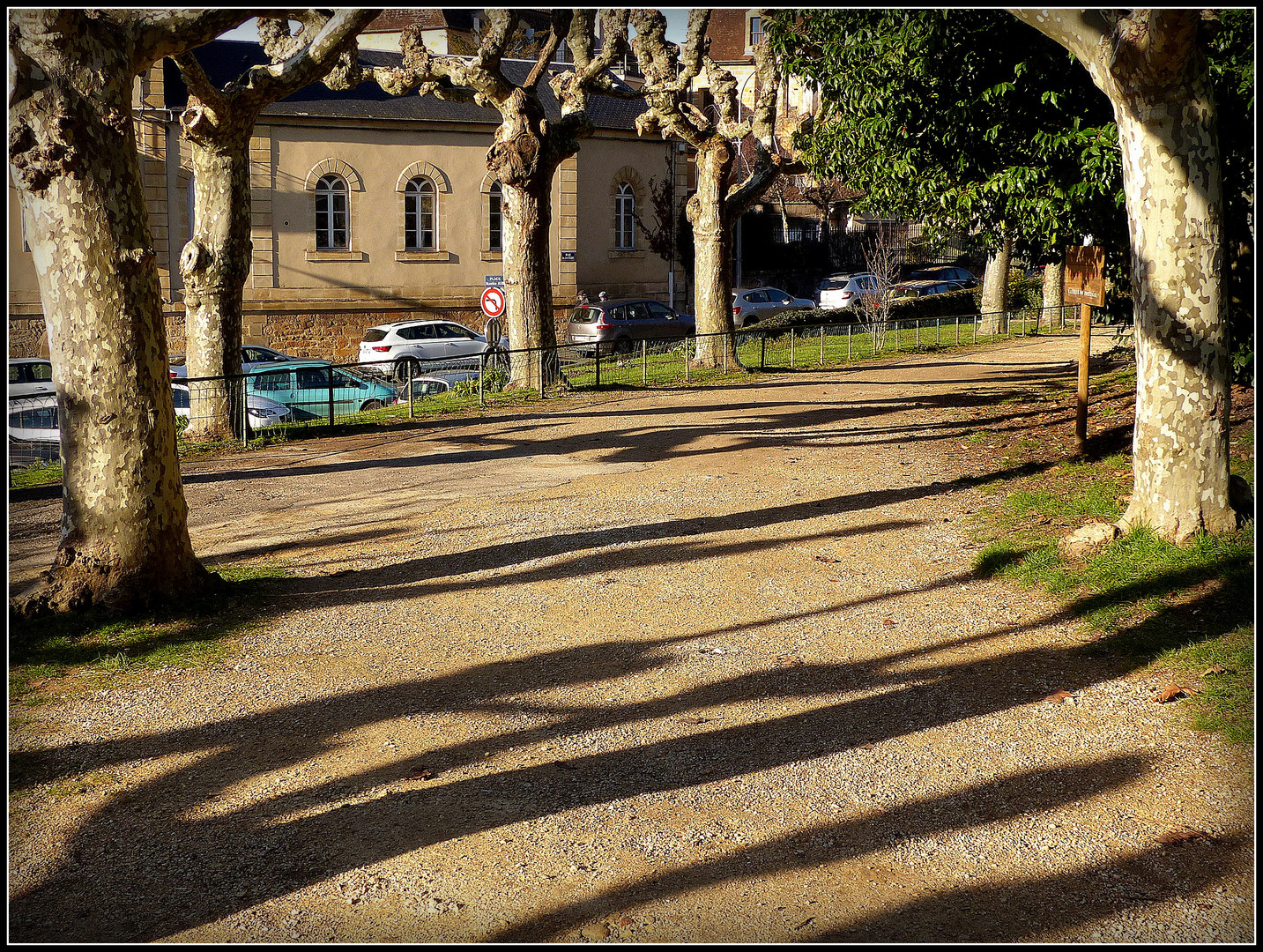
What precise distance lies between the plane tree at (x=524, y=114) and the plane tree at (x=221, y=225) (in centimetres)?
312

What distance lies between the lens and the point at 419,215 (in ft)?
107

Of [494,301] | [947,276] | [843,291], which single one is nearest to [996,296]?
[843,291]

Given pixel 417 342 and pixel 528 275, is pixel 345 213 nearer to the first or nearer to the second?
pixel 417 342

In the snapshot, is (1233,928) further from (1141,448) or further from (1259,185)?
(1259,185)

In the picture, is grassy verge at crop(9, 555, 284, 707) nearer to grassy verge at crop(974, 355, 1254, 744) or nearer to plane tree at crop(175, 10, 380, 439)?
grassy verge at crop(974, 355, 1254, 744)

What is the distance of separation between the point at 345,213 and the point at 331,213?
405 mm

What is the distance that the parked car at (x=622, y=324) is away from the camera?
2930 cm

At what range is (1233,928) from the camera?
3648 mm

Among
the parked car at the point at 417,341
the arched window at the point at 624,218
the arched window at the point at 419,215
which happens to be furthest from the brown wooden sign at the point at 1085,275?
the arched window at the point at 624,218

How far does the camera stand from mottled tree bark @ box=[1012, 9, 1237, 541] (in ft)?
23.3

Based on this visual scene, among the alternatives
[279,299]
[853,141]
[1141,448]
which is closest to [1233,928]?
[1141,448]

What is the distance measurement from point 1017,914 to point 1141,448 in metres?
4.69

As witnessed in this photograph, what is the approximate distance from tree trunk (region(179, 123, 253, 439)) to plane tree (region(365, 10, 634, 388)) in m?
3.95

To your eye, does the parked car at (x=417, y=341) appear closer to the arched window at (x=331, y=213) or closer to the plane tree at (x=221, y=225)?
the arched window at (x=331, y=213)
